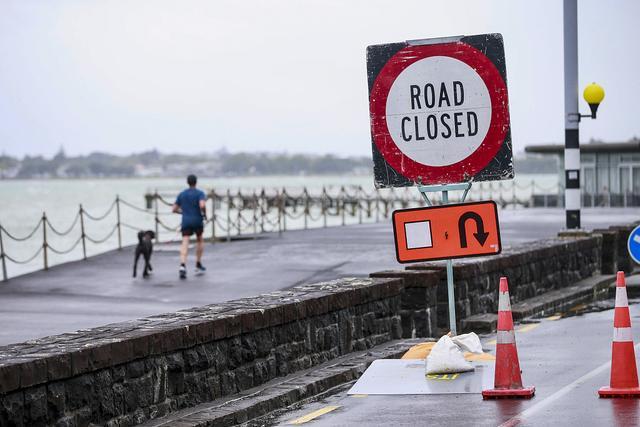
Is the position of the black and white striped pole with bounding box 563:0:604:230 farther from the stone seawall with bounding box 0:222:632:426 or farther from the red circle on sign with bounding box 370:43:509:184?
the red circle on sign with bounding box 370:43:509:184

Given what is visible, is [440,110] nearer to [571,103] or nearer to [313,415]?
[313,415]

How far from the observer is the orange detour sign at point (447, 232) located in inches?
446

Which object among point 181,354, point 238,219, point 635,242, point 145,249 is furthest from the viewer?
point 238,219

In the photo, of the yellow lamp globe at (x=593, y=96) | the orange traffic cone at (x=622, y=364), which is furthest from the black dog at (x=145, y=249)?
the orange traffic cone at (x=622, y=364)

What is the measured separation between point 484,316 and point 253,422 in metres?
6.98

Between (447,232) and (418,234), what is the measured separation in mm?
272

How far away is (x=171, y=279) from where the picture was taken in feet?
80.4

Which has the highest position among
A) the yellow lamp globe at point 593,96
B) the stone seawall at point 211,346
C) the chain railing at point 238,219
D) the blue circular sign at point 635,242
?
the yellow lamp globe at point 593,96

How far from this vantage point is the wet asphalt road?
9.80m

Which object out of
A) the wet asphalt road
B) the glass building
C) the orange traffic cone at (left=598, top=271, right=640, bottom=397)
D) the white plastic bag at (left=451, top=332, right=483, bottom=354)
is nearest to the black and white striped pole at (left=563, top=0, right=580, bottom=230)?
the wet asphalt road

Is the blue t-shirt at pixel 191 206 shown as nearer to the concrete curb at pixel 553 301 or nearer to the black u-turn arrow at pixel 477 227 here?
the concrete curb at pixel 553 301

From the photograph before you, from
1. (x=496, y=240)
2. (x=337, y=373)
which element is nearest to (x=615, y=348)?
(x=496, y=240)

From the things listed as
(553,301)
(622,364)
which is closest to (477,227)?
(622,364)

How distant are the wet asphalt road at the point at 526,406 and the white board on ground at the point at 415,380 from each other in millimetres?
158
